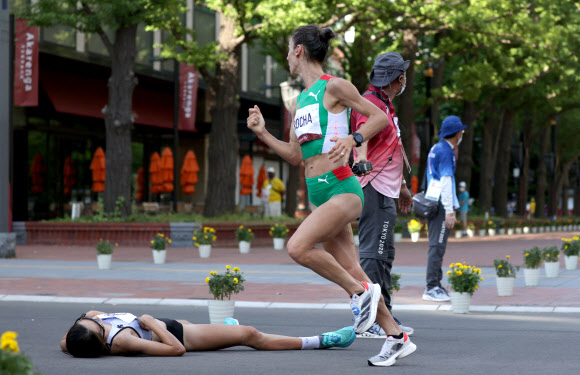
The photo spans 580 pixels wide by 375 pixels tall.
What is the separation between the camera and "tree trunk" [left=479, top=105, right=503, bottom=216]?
136 ft

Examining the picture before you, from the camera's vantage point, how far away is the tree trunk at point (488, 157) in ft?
136

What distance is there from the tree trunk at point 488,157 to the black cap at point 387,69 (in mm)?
33321

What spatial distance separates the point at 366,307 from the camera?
6.17 metres

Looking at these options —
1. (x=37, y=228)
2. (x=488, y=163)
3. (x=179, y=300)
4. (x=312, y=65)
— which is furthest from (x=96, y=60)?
(x=312, y=65)

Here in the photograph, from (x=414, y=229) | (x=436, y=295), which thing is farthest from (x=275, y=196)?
(x=436, y=295)

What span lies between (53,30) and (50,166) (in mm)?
4938

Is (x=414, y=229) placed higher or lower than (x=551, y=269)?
higher

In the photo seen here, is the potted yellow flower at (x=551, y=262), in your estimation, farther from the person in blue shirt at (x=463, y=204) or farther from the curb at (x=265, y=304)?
the person in blue shirt at (x=463, y=204)

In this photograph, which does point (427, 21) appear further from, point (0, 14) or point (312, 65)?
point (312, 65)

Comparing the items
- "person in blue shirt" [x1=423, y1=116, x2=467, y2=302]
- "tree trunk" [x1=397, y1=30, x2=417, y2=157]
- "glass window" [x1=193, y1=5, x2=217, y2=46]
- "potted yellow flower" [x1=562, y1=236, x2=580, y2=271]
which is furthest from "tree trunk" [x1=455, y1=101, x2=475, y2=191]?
"person in blue shirt" [x1=423, y1=116, x2=467, y2=302]

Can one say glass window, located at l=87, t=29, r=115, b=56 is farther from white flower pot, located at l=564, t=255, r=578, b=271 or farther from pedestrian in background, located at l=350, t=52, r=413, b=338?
pedestrian in background, located at l=350, t=52, r=413, b=338

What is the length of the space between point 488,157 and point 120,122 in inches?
894

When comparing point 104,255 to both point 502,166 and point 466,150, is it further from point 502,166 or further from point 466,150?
point 502,166

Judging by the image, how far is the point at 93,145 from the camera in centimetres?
3494
